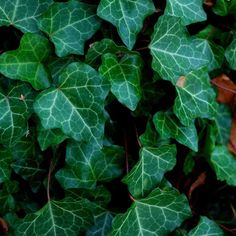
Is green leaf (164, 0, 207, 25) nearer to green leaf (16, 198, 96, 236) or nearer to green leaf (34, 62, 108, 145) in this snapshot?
green leaf (34, 62, 108, 145)

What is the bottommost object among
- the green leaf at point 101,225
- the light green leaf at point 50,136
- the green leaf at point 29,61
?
the green leaf at point 101,225

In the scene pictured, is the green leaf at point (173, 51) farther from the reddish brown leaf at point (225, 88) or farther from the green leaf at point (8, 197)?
the green leaf at point (8, 197)

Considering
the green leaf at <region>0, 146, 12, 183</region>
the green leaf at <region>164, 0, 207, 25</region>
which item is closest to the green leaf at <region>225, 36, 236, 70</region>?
the green leaf at <region>164, 0, 207, 25</region>

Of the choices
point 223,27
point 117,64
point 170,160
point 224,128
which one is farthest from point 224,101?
point 117,64

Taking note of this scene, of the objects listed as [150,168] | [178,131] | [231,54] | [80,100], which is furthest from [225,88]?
[80,100]

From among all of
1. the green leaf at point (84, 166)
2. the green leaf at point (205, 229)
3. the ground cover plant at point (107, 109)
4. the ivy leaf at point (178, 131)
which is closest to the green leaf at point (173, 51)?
the ground cover plant at point (107, 109)

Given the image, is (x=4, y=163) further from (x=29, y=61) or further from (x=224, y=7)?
(x=224, y=7)

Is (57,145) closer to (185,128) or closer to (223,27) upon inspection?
(185,128)

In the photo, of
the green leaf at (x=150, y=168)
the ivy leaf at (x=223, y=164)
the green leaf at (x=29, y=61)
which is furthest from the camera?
the ivy leaf at (x=223, y=164)
